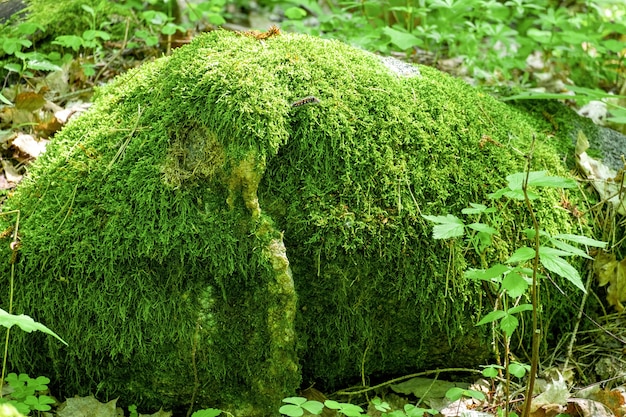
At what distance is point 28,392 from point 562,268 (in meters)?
1.96

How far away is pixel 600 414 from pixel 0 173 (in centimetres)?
299

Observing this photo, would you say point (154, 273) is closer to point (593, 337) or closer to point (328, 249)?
point (328, 249)

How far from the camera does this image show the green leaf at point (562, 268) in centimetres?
174

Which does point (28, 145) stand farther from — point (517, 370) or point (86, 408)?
point (517, 370)

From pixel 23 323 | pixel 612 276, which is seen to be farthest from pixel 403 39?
pixel 23 323

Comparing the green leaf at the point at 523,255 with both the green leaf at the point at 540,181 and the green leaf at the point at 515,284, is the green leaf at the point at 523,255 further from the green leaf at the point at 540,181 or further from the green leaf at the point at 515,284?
the green leaf at the point at 540,181

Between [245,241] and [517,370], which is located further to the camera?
[245,241]

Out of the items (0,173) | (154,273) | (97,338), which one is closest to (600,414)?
(154,273)

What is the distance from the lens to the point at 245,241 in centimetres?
236

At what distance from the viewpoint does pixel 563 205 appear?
2836 mm

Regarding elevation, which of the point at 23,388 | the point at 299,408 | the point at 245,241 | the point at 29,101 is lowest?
the point at 23,388

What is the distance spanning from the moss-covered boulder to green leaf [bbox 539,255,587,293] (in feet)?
2.30

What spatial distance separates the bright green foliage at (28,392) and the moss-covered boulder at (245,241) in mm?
124

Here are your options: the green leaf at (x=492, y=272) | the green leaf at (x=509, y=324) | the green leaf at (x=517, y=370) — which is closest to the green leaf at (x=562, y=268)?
the green leaf at (x=492, y=272)
